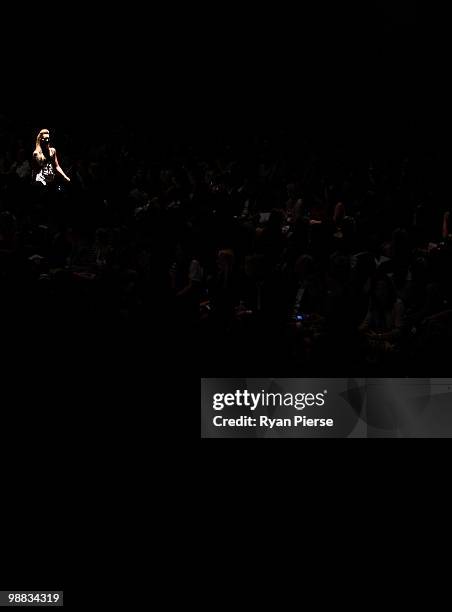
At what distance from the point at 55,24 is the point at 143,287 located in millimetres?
10467

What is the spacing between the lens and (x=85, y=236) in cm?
1031

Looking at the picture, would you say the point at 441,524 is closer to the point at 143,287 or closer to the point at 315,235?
the point at 143,287

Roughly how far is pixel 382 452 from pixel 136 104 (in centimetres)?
1312

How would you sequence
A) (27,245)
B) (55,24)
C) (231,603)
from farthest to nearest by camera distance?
(55,24) < (27,245) < (231,603)

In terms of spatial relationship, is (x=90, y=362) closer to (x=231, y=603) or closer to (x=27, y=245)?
(x=231, y=603)

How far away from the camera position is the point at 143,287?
751 centimetres

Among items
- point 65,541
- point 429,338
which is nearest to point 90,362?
point 65,541

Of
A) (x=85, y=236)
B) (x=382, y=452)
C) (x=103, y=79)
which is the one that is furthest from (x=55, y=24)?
(x=382, y=452)

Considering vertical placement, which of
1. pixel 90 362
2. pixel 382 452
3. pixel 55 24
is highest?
pixel 55 24

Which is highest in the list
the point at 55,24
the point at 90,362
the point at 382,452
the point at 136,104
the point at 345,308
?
the point at 55,24

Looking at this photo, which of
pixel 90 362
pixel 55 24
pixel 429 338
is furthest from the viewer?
pixel 55 24

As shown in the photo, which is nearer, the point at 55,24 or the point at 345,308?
the point at 345,308

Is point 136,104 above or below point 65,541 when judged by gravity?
above

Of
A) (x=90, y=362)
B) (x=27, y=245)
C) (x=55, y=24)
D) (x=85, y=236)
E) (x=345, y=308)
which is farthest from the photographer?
(x=55, y=24)
